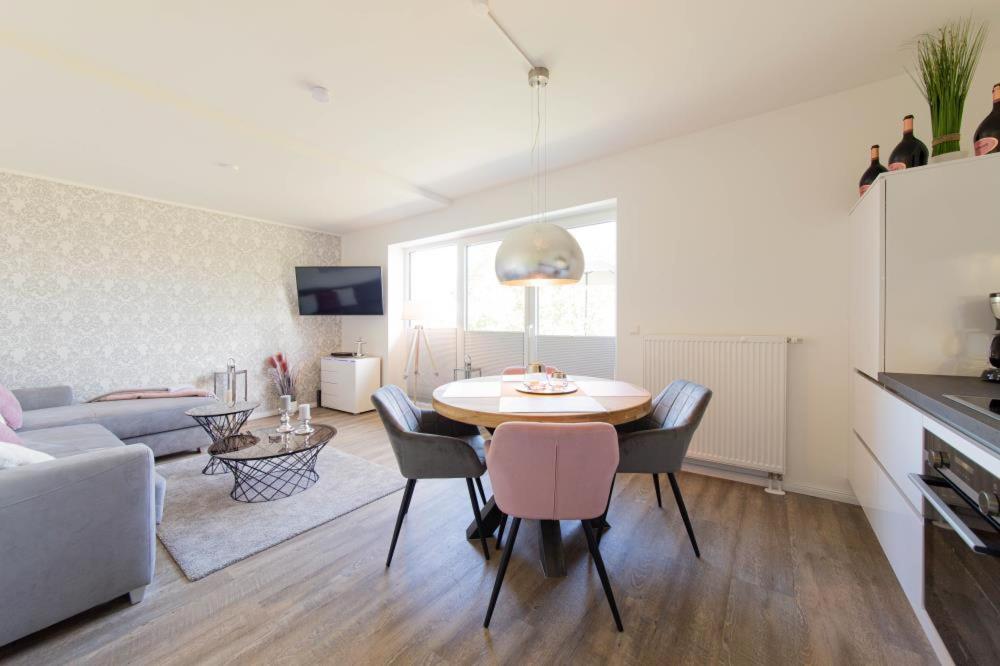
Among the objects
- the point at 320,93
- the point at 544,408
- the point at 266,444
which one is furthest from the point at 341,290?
the point at 544,408

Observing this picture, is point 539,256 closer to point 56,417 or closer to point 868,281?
point 868,281

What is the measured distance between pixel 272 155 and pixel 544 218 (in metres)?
2.36

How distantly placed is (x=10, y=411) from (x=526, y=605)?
3640 millimetres

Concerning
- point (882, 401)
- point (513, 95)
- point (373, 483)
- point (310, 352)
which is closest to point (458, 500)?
point (373, 483)

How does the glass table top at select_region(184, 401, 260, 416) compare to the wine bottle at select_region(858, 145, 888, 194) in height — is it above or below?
below

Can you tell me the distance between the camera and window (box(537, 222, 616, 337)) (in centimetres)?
351

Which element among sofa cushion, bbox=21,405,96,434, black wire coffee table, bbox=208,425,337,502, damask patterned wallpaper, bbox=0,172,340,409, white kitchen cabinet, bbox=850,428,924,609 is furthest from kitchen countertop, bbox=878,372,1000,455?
damask patterned wallpaper, bbox=0,172,340,409

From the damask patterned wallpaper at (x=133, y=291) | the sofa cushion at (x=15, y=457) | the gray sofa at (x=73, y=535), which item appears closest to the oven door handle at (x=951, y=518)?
the gray sofa at (x=73, y=535)

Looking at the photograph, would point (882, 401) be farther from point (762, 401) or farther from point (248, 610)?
point (248, 610)

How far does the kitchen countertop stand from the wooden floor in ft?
2.80

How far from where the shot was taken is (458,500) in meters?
2.48

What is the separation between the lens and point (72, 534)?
1.40 metres

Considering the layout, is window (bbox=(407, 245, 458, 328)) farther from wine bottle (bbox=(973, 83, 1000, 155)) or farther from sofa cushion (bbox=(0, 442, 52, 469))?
wine bottle (bbox=(973, 83, 1000, 155))

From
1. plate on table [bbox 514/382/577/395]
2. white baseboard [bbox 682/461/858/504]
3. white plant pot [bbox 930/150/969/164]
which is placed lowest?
white baseboard [bbox 682/461/858/504]
